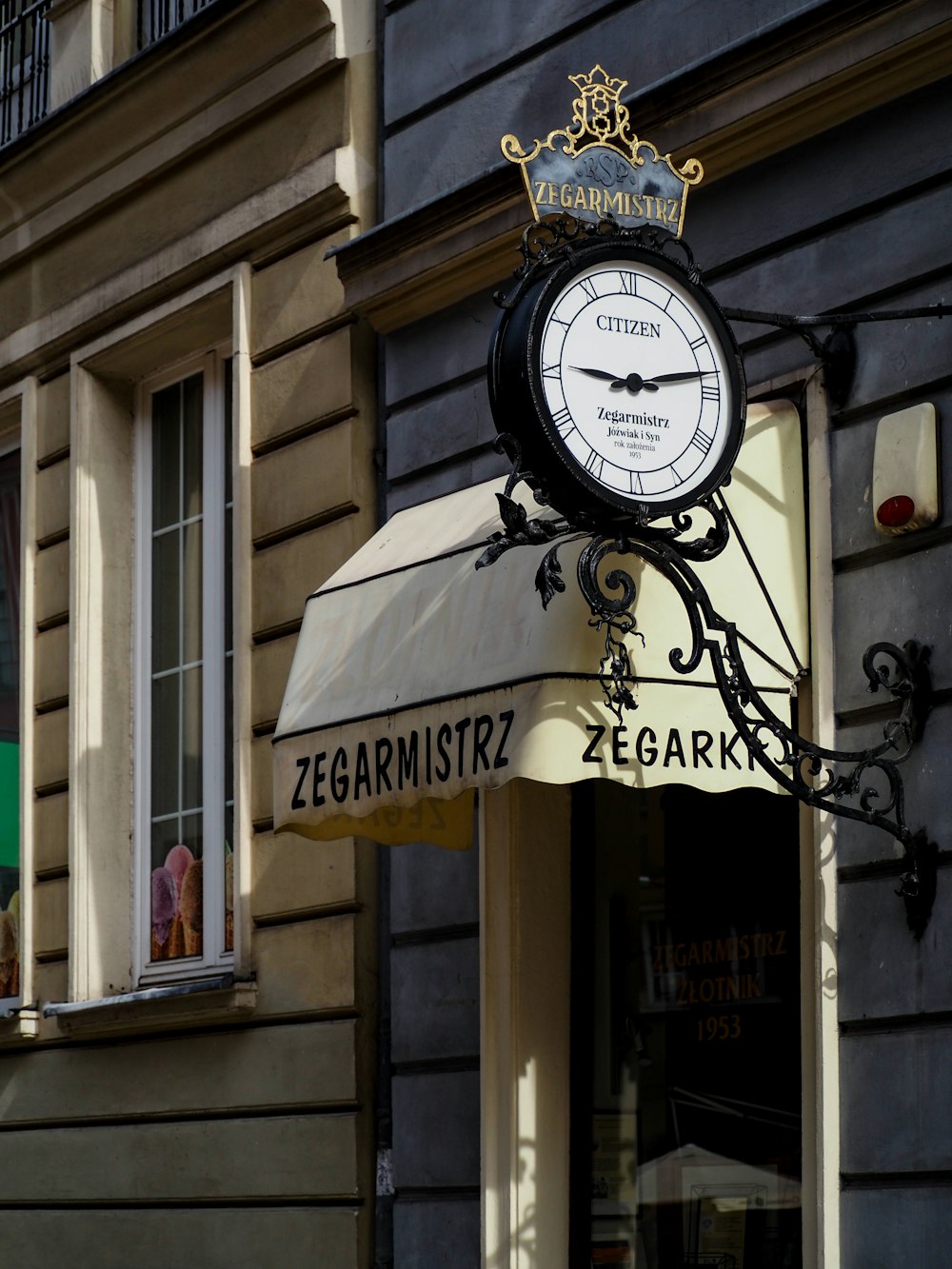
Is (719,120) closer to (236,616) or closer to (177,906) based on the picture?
(236,616)

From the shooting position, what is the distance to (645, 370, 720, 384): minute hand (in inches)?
246

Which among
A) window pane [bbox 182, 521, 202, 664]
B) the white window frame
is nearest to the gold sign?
window pane [bbox 182, 521, 202, 664]

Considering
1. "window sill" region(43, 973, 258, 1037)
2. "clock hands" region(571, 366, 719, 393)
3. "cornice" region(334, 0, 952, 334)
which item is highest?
"cornice" region(334, 0, 952, 334)

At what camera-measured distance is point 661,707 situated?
668 cm

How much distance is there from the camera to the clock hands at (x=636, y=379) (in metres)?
6.17

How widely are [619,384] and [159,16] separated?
6380mm

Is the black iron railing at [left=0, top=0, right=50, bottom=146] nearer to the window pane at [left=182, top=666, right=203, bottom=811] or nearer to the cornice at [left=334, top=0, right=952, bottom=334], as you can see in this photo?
the window pane at [left=182, top=666, right=203, bottom=811]

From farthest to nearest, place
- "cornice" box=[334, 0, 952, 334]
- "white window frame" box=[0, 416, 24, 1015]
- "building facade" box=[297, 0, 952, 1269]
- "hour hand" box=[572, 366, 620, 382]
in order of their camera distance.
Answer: "white window frame" box=[0, 416, 24, 1015] → "cornice" box=[334, 0, 952, 334] → "building facade" box=[297, 0, 952, 1269] → "hour hand" box=[572, 366, 620, 382]

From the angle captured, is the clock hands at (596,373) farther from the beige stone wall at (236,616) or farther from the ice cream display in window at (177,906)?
the ice cream display in window at (177,906)

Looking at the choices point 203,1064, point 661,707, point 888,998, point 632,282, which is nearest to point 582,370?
point 632,282

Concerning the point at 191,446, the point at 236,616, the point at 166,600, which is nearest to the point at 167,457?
the point at 191,446

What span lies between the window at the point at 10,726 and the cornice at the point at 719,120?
12.0 feet

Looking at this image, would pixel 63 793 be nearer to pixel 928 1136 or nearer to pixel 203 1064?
pixel 203 1064

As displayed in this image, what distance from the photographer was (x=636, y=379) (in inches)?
245
